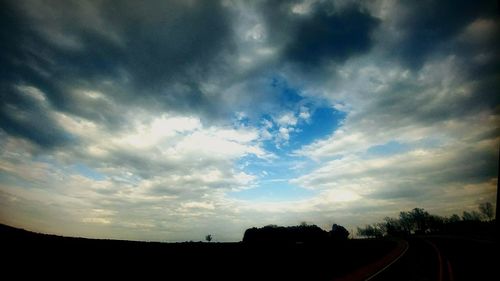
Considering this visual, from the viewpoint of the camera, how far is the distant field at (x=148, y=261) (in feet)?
35.9

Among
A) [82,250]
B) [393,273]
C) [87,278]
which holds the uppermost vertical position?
[82,250]

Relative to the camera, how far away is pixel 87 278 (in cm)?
1091

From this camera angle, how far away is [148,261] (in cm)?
1489

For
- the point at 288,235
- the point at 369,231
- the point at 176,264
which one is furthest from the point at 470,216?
the point at 176,264

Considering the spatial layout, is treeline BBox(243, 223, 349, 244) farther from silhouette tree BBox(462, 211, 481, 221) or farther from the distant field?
silhouette tree BBox(462, 211, 481, 221)

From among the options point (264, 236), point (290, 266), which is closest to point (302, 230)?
point (264, 236)

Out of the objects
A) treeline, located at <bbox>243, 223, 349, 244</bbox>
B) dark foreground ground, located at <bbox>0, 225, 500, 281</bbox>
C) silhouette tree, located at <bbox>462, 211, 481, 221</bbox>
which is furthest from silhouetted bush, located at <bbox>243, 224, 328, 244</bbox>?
silhouette tree, located at <bbox>462, 211, 481, 221</bbox>

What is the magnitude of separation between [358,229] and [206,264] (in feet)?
661

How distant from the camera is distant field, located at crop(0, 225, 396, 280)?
10.9 m

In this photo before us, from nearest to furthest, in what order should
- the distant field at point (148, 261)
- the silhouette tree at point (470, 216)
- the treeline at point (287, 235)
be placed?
1. the distant field at point (148, 261)
2. the treeline at point (287, 235)
3. the silhouette tree at point (470, 216)

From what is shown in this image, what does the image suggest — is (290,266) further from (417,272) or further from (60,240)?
(60,240)

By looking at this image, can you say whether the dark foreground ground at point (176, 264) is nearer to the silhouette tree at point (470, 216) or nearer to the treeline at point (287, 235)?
the treeline at point (287, 235)

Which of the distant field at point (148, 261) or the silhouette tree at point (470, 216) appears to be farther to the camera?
the silhouette tree at point (470, 216)

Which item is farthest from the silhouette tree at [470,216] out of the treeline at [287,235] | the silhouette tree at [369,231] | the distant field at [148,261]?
the distant field at [148,261]
